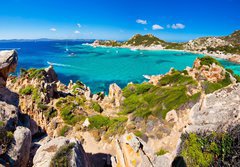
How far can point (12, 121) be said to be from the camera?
11781mm

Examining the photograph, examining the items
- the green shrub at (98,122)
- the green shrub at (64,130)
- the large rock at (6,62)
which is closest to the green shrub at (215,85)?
the green shrub at (98,122)

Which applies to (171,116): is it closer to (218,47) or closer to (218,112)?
(218,112)

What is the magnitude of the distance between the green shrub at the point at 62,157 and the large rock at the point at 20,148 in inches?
113

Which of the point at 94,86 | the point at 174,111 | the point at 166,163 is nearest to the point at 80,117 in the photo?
the point at 174,111

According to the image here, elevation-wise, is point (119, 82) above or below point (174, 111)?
below

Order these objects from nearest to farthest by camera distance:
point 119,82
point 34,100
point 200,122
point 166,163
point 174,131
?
point 200,122, point 166,163, point 174,131, point 34,100, point 119,82

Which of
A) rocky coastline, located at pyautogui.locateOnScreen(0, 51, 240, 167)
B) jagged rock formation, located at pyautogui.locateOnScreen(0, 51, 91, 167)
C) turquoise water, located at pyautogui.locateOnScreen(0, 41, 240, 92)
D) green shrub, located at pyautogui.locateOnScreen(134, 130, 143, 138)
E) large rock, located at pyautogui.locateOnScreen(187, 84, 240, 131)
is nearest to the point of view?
large rock, located at pyautogui.locateOnScreen(187, 84, 240, 131)

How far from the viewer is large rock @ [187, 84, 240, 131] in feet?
21.6

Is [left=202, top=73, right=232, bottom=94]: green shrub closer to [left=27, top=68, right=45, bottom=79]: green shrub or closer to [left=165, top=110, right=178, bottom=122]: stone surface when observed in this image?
[left=165, top=110, right=178, bottom=122]: stone surface

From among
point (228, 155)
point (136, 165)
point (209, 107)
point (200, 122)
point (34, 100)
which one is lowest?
point (34, 100)

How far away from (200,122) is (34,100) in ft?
75.3

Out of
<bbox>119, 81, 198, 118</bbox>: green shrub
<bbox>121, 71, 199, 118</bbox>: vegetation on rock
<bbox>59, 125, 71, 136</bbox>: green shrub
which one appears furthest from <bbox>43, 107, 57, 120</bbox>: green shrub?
<bbox>121, 71, 199, 118</bbox>: vegetation on rock

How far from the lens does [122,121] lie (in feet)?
72.7

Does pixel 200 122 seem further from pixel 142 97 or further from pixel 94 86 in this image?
pixel 94 86
